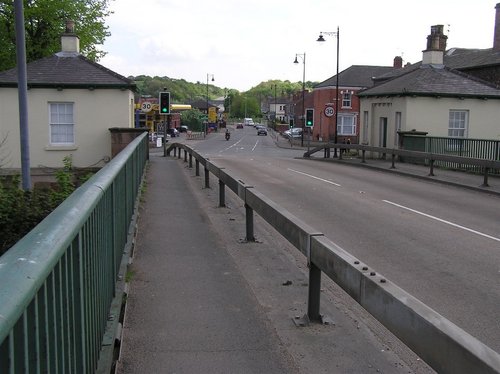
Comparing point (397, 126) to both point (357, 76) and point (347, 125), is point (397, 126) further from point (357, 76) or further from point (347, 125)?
point (357, 76)

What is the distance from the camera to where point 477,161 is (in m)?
18.5

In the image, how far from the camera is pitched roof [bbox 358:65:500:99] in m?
28.6

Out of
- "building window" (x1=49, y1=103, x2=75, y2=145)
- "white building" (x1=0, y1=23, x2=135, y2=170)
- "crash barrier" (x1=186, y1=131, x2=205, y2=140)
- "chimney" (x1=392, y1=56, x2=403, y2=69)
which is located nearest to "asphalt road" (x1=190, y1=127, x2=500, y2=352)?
"white building" (x1=0, y1=23, x2=135, y2=170)

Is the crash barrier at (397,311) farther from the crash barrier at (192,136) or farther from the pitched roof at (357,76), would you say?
the crash barrier at (192,136)

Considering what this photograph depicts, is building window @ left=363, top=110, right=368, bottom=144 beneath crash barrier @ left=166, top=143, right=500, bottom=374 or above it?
above

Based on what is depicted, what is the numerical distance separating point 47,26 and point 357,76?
45148 millimetres

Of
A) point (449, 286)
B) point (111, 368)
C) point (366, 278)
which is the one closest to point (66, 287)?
point (111, 368)

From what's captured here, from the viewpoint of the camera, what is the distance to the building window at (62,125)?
881 inches

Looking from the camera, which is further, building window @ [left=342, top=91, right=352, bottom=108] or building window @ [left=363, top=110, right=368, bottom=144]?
building window @ [left=342, top=91, right=352, bottom=108]

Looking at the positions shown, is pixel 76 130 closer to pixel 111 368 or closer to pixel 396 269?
pixel 396 269

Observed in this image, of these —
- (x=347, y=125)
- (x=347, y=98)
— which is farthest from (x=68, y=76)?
(x=347, y=98)

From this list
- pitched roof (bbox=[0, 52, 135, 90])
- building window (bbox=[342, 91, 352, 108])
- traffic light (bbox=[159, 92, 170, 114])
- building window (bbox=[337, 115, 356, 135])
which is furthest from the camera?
building window (bbox=[342, 91, 352, 108])

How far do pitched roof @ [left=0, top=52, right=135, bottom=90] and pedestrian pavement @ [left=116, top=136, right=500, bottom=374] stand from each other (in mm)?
14357

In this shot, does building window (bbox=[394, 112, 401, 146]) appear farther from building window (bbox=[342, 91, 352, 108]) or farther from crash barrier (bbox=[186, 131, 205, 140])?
crash barrier (bbox=[186, 131, 205, 140])
